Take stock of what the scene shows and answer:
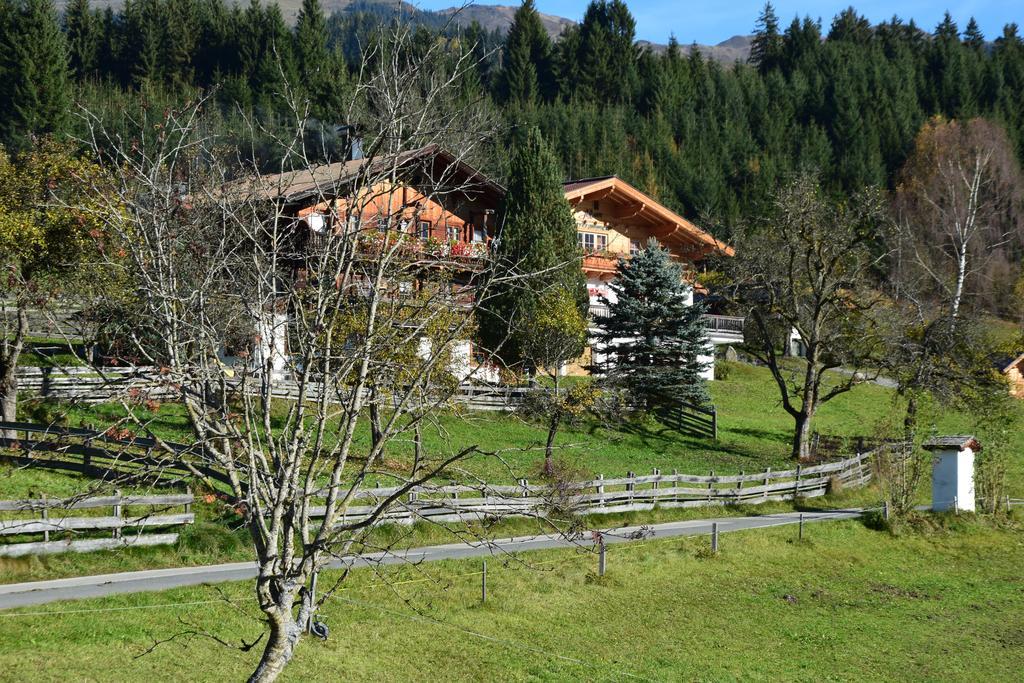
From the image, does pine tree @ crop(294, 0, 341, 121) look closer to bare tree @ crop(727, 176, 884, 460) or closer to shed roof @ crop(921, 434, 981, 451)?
bare tree @ crop(727, 176, 884, 460)

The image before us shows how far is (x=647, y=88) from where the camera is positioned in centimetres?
11638

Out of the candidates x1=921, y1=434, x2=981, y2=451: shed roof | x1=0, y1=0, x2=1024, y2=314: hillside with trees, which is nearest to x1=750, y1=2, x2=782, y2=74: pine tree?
x1=0, y1=0, x2=1024, y2=314: hillside with trees

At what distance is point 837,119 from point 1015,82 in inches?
1146

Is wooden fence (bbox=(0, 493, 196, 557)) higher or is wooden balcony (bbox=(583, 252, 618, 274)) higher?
wooden balcony (bbox=(583, 252, 618, 274))

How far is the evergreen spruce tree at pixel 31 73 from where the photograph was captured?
222ft

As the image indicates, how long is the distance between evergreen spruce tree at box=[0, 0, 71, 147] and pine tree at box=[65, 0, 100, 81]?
32.7 metres

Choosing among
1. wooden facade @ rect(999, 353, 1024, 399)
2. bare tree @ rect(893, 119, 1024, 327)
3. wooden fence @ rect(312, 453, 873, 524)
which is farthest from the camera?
bare tree @ rect(893, 119, 1024, 327)

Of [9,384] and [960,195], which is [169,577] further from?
[960,195]

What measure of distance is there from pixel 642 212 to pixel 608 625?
1481 inches

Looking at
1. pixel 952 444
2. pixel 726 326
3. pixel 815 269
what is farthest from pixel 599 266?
pixel 952 444

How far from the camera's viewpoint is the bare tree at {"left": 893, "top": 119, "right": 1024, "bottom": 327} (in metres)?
77.3

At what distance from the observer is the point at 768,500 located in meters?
29.3

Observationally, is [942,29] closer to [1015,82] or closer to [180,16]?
[1015,82]

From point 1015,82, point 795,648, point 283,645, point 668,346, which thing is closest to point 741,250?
point 668,346
